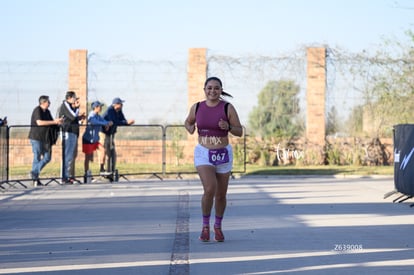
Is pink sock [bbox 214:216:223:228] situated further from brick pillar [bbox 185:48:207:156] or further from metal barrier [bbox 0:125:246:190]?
brick pillar [bbox 185:48:207:156]

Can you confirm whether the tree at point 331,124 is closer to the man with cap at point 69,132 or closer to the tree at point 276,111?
the tree at point 276,111

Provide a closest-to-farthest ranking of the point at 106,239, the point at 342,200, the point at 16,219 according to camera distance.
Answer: the point at 106,239 < the point at 16,219 < the point at 342,200

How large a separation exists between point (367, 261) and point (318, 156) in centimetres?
2062

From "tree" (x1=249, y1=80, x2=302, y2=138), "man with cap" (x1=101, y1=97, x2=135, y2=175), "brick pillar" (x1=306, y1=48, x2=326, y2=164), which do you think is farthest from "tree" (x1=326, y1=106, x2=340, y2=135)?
"man with cap" (x1=101, y1=97, x2=135, y2=175)

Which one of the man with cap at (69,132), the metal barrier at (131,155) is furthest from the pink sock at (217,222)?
the man with cap at (69,132)

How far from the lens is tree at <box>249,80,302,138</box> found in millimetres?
30406

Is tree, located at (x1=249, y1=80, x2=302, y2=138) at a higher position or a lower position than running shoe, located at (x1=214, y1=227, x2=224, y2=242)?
higher

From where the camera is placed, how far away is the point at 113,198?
56.9ft

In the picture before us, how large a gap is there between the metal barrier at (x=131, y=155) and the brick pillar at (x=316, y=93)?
286 centimetres

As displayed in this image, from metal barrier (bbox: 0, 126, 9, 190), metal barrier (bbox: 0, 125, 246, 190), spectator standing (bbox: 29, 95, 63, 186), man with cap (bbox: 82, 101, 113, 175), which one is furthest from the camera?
man with cap (bbox: 82, 101, 113, 175)

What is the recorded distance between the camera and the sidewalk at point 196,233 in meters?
8.84

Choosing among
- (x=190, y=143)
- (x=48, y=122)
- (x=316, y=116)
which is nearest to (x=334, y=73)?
(x=316, y=116)

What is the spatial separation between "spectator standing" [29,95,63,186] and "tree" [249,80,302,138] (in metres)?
10.4

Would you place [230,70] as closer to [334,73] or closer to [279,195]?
[334,73]
